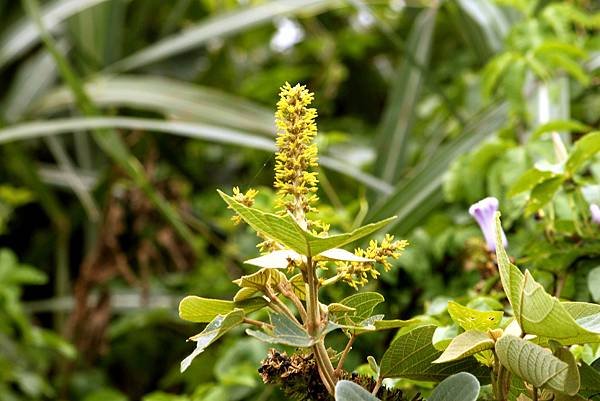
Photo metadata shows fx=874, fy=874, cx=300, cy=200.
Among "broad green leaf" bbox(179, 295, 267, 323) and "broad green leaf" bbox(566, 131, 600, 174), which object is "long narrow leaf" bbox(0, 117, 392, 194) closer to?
"broad green leaf" bbox(566, 131, 600, 174)

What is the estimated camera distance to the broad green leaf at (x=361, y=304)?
434mm

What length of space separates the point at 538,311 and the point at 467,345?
1.5 inches

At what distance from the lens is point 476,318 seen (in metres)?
0.41

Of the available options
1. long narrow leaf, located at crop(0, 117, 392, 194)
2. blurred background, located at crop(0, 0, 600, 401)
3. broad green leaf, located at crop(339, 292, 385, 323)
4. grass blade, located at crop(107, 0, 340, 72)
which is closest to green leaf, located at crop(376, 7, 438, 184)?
blurred background, located at crop(0, 0, 600, 401)

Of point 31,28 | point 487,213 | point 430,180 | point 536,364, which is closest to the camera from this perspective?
point 536,364

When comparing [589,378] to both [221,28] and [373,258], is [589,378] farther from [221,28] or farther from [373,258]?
[221,28]

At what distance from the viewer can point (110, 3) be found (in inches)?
69.9

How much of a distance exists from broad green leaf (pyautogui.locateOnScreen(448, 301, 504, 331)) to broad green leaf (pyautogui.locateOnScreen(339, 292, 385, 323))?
38mm

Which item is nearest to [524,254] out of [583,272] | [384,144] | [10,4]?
[583,272]

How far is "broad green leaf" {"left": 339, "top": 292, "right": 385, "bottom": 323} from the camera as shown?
17.1 inches

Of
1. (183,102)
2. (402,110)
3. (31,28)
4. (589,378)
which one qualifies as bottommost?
A: (589,378)

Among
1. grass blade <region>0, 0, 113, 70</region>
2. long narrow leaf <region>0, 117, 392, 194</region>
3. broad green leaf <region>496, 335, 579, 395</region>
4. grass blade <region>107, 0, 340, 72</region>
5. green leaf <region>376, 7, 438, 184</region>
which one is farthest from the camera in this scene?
grass blade <region>0, 0, 113, 70</region>

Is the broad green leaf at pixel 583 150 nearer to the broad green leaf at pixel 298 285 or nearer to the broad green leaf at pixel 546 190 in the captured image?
the broad green leaf at pixel 546 190

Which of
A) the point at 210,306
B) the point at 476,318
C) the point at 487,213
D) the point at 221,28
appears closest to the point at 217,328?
the point at 210,306
